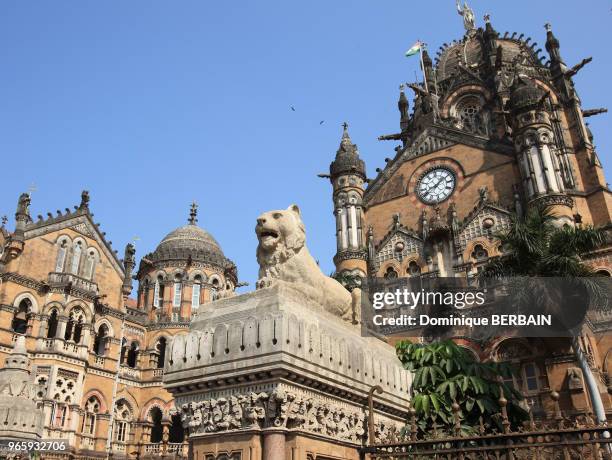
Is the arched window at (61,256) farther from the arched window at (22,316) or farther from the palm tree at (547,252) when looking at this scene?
the palm tree at (547,252)

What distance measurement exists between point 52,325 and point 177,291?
984 cm

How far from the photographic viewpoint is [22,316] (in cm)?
3319

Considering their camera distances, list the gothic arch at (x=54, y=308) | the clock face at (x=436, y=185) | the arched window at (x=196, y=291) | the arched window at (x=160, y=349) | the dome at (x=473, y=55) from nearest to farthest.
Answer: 1. the clock face at (x=436, y=185)
2. the gothic arch at (x=54, y=308)
3. the arched window at (x=160, y=349)
4. the dome at (x=473, y=55)
5. the arched window at (x=196, y=291)

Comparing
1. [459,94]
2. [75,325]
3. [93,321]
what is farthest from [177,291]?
[459,94]

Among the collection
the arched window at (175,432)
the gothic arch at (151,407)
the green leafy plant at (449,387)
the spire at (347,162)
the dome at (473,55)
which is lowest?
the green leafy plant at (449,387)

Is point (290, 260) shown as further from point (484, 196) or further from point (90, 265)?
point (90, 265)

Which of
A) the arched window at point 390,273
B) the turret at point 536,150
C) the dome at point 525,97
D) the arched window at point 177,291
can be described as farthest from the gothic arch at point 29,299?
the dome at point 525,97

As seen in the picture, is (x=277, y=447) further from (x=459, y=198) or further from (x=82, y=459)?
(x=82, y=459)

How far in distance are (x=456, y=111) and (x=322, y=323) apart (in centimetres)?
3707

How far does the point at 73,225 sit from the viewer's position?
37.4 metres

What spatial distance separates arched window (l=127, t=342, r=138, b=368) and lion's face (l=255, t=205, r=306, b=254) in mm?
35085

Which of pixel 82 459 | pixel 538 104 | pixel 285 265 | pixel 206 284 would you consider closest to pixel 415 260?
pixel 538 104

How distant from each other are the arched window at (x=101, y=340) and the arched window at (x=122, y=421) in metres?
3.30

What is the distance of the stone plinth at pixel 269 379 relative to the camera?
517cm
